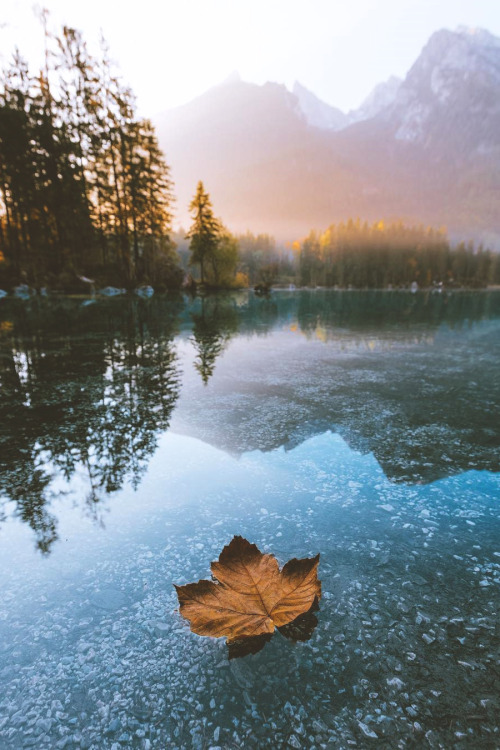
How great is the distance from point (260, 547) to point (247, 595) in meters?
0.58

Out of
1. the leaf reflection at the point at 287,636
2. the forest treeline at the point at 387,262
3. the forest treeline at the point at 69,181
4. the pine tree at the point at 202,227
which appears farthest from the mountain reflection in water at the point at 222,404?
the forest treeline at the point at 387,262

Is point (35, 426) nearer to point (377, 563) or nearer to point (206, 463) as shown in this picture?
point (206, 463)

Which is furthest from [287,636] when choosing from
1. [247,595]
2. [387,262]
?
[387,262]

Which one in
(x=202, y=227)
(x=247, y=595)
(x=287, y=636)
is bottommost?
(x=287, y=636)

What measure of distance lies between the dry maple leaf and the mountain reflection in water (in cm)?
145

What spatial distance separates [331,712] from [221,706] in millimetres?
499

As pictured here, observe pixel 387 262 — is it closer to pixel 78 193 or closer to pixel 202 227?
pixel 202 227

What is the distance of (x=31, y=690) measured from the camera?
1.73 m

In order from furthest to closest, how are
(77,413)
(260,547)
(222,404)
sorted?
1. (222,404)
2. (77,413)
3. (260,547)

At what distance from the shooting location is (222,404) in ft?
19.3

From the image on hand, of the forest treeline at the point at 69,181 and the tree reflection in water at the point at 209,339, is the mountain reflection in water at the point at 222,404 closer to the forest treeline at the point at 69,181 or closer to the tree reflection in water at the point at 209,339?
the tree reflection in water at the point at 209,339

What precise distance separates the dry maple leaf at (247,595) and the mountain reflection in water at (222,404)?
Result: 4.76 ft

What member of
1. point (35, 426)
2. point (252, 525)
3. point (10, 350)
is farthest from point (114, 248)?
point (252, 525)

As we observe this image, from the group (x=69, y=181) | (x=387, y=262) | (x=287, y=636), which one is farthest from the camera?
(x=387, y=262)
